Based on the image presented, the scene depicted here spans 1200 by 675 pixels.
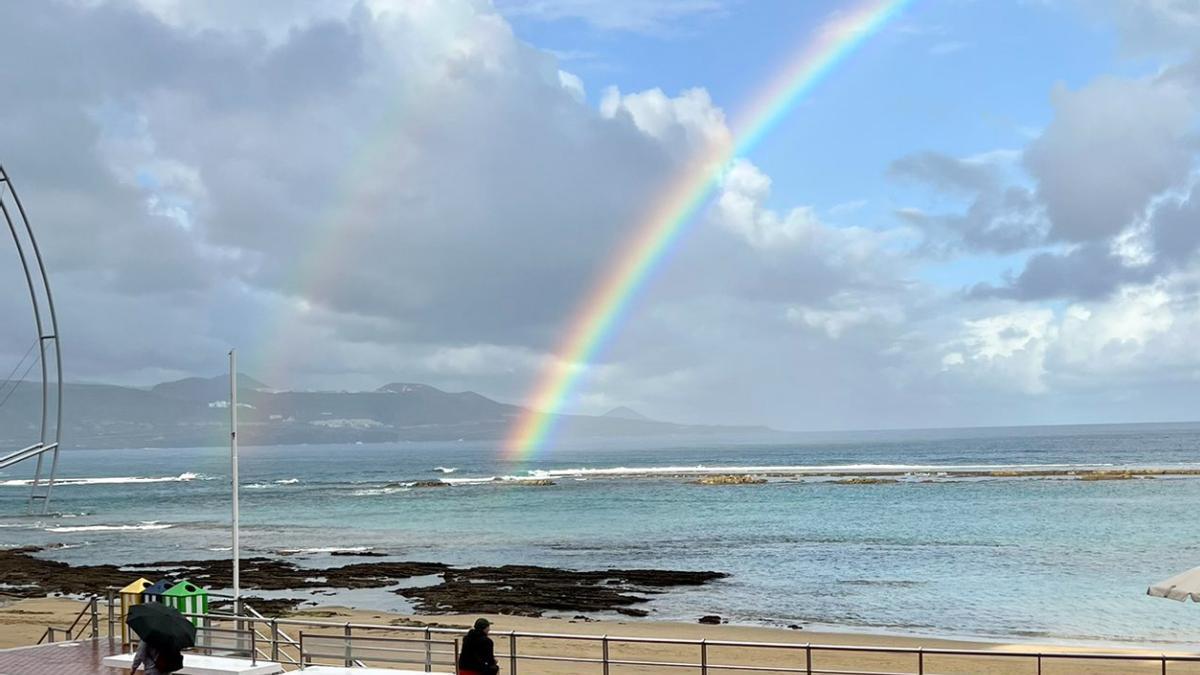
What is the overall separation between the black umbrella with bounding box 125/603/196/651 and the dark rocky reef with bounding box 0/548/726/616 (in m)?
23.4

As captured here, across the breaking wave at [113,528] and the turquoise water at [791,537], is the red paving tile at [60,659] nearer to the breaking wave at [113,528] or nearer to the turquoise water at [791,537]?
the turquoise water at [791,537]

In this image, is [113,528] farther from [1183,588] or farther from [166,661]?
[1183,588]

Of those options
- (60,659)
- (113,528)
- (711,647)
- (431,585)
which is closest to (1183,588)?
(711,647)

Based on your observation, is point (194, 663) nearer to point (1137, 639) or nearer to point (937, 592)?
point (1137, 639)

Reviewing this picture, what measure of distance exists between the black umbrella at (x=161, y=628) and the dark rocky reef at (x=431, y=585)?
23418mm

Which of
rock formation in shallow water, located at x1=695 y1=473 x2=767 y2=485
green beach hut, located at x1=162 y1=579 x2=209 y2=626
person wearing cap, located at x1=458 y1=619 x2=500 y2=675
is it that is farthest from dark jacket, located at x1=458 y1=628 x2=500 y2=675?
rock formation in shallow water, located at x1=695 y1=473 x2=767 y2=485

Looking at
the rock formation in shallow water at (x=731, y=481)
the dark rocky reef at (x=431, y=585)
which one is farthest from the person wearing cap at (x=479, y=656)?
the rock formation in shallow water at (x=731, y=481)

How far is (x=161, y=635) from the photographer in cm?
1295

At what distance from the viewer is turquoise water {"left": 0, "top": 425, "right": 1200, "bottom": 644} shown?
36750mm

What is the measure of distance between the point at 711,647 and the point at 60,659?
14699mm

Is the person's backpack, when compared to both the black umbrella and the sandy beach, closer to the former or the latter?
the black umbrella

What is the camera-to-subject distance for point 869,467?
155 m

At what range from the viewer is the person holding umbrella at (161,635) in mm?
12977

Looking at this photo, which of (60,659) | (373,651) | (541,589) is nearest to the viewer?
(373,651)
